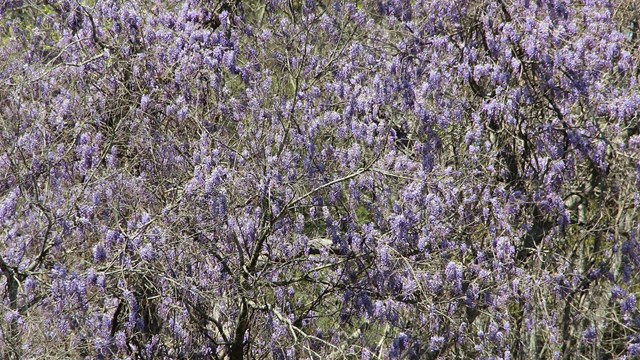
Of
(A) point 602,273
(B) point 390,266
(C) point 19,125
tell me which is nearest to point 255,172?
(B) point 390,266

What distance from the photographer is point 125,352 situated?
326 inches

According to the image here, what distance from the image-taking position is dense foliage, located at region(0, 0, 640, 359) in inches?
314

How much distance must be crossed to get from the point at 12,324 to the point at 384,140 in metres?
3.10

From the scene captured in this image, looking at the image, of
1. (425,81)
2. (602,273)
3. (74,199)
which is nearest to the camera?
(74,199)

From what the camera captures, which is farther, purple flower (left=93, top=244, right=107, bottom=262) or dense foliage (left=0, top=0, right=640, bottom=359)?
dense foliage (left=0, top=0, right=640, bottom=359)

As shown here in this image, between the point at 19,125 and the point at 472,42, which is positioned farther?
the point at 472,42

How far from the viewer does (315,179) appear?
8508mm

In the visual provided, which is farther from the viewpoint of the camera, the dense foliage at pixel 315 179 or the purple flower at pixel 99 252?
the dense foliage at pixel 315 179

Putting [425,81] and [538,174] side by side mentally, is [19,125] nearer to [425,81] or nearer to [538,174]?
[425,81]

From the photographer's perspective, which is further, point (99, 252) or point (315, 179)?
point (315, 179)

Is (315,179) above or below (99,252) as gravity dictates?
above

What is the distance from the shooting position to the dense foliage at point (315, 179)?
7973 millimetres

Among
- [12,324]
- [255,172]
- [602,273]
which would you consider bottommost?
[602,273]

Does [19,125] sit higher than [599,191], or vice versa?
[19,125]
